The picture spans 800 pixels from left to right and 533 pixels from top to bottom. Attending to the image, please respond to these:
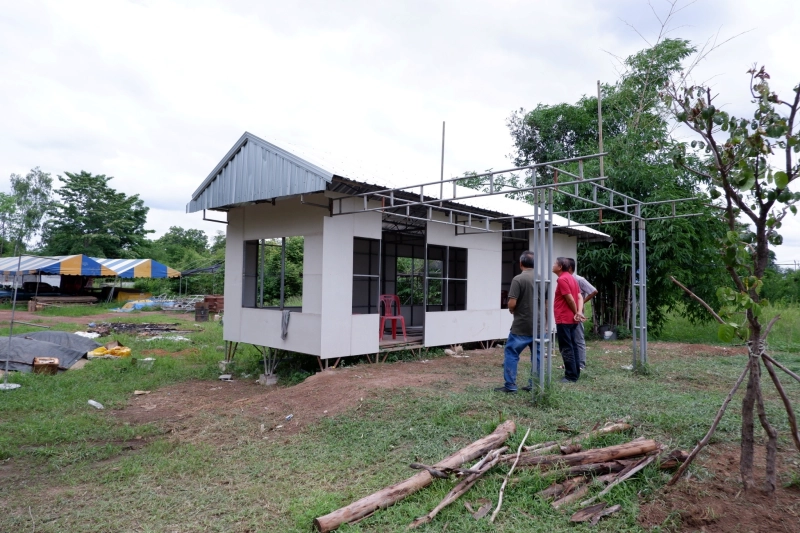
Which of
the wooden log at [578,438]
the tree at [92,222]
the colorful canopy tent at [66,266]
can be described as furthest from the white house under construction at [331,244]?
the tree at [92,222]

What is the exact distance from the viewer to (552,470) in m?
3.99

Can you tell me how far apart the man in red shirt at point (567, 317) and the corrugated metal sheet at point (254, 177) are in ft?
12.1

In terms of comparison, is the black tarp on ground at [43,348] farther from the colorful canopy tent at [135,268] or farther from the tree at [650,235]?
the colorful canopy tent at [135,268]

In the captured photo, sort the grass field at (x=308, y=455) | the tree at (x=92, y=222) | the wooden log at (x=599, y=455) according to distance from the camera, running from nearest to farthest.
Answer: the grass field at (x=308, y=455), the wooden log at (x=599, y=455), the tree at (x=92, y=222)

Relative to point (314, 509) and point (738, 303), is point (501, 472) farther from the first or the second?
point (738, 303)

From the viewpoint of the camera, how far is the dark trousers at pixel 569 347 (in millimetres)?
7252

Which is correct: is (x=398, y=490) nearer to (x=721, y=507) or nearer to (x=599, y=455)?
(x=599, y=455)

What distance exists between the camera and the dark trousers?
7252mm

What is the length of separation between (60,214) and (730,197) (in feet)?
137

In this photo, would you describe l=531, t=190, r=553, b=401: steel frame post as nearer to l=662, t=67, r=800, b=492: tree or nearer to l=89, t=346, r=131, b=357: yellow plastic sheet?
l=662, t=67, r=800, b=492: tree

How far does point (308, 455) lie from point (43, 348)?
8.52 m

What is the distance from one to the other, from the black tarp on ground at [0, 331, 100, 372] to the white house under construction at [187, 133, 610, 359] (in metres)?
3.48

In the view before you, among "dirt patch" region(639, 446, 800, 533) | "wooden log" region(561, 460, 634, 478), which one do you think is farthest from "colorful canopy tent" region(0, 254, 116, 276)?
"dirt patch" region(639, 446, 800, 533)

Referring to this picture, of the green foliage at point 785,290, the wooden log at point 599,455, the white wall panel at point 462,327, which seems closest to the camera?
the wooden log at point 599,455
